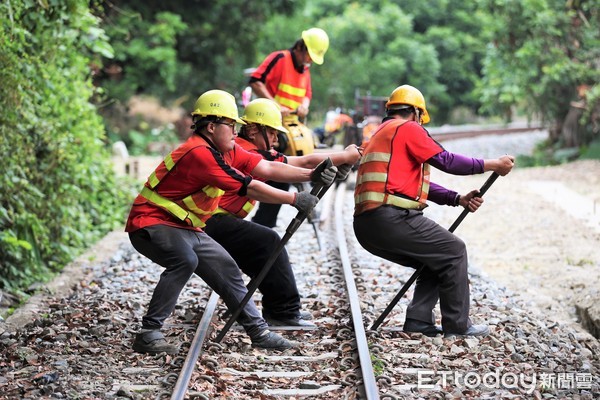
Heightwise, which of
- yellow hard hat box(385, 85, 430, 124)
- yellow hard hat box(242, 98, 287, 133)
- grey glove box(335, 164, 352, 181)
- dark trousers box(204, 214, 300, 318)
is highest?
yellow hard hat box(385, 85, 430, 124)

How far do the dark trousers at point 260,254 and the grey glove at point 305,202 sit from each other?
107 centimetres

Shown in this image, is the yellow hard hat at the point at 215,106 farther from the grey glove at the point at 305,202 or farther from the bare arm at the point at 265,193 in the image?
the grey glove at the point at 305,202

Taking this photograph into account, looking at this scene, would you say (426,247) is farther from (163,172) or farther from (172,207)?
(163,172)

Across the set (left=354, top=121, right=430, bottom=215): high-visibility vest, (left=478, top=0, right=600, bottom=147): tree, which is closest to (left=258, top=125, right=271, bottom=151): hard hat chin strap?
(left=354, top=121, right=430, bottom=215): high-visibility vest

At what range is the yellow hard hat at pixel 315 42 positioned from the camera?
33.8 feet

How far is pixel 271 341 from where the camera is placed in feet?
22.7

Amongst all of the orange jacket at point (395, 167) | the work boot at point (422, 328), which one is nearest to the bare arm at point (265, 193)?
the orange jacket at point (395, 167)

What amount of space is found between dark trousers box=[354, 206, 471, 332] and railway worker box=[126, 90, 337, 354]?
0.74 meters

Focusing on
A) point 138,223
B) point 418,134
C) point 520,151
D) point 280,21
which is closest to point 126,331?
point 138,223

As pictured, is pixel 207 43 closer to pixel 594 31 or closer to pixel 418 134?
pixel 594 31

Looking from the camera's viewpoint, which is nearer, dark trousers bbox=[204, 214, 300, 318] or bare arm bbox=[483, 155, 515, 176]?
bare arm bbox=[483, 155, 515, 176]

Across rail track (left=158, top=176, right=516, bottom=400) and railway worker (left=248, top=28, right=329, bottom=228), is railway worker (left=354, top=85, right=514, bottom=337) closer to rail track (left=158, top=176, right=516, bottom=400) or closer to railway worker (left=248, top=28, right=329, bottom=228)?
rail track (left=158, top=176, right=516, bottom=400)

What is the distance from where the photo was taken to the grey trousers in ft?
22.2

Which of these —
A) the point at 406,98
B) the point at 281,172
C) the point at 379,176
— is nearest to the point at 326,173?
the point at 281,172
